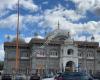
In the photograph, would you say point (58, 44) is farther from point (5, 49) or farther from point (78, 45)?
point (5, 49)

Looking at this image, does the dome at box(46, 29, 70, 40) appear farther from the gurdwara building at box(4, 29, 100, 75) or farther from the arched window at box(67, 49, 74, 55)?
the arched window at box(67, 49, 74, 55)

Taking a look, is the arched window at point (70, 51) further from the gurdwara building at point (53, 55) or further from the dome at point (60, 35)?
the dome at point (60, 35)

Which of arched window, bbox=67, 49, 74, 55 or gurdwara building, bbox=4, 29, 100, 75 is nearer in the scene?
gurdwara building, bbox=4, 29, 100, 75

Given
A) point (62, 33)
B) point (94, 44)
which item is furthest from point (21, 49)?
point (94, 44)

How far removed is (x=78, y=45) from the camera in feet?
405

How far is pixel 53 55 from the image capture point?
4749 inches

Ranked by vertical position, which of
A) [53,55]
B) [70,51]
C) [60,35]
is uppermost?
[60,35]

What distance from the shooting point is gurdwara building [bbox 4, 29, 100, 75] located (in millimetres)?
118875

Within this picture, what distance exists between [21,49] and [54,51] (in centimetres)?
1109

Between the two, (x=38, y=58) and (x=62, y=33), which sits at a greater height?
(x=62, y=33)

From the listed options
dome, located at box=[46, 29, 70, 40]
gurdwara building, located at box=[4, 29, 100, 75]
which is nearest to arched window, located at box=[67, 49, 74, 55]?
gurdwara building, located at box=[4, 29, 100, 75]

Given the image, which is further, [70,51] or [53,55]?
[53,55]

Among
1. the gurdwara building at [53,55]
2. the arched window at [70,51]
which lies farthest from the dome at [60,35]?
the arched window at [70,51]

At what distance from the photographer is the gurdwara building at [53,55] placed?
118875 mm
